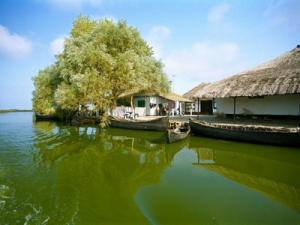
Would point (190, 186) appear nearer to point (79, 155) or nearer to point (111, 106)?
point (79, 155)

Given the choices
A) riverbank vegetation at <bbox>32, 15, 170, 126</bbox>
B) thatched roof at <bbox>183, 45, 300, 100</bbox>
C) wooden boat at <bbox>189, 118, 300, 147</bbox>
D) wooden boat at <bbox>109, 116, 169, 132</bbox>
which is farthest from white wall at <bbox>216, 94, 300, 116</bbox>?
riverbank vegetation at <bbox>32, 15, 170, 126</bbox>

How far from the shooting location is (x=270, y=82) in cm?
1147

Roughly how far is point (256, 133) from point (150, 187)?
7944 mm

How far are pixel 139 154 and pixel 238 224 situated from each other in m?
5.54

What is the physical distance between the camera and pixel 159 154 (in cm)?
833

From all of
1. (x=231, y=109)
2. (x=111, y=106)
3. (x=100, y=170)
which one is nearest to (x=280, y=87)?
(x=231, y=109)

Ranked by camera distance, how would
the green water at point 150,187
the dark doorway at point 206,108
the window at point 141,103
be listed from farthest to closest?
1. the dark doorway at point 206,108
2. the window at point 141,103
3. the green water at point 150,187

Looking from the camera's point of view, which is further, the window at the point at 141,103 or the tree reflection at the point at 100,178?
the window at the point at 141,103

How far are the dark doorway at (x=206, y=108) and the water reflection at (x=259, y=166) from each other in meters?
16.0

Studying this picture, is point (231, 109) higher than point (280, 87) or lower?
lower

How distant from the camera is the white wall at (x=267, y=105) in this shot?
1274 cm

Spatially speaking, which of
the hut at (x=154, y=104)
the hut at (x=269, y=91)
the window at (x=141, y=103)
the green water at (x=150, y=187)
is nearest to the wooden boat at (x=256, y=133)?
the green water at (x=150, y=187)

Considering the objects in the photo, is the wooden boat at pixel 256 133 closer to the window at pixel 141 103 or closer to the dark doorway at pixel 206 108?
the window at pixel 141 103

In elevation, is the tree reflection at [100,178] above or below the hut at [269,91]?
below
